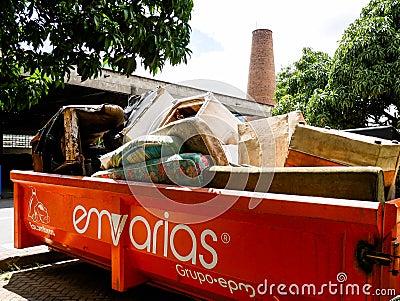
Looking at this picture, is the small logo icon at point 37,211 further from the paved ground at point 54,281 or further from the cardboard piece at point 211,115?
the cardboard piece at point 211,115

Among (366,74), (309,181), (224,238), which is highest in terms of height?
(366,74)

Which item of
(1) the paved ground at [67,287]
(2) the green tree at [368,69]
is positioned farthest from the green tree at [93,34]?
(2) the green tree at [368,69]

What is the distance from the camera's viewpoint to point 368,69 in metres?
6.64

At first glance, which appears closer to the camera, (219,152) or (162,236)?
(162,236)

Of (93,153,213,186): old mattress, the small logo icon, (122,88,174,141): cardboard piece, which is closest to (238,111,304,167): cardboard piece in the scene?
(93,153,213,186): old mattress

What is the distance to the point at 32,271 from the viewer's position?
351cm

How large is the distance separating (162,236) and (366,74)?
19.2 feet

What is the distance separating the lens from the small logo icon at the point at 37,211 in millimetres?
3100

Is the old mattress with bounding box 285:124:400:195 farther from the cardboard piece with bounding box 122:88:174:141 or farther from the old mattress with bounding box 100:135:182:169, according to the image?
the cardboard piece with bounding box 122:88:174:141

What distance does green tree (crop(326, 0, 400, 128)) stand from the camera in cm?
648

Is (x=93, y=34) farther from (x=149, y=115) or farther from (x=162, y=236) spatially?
(x=162, y=236)

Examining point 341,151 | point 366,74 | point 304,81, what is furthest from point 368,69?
point 341,151

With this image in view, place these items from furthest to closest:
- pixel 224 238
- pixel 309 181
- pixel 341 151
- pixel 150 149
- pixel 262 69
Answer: pixel 262 69 → pixel 150 149 → pixel 341 151 → pixel 224 238 → pixel 309 181

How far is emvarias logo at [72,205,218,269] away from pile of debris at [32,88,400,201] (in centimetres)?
26
